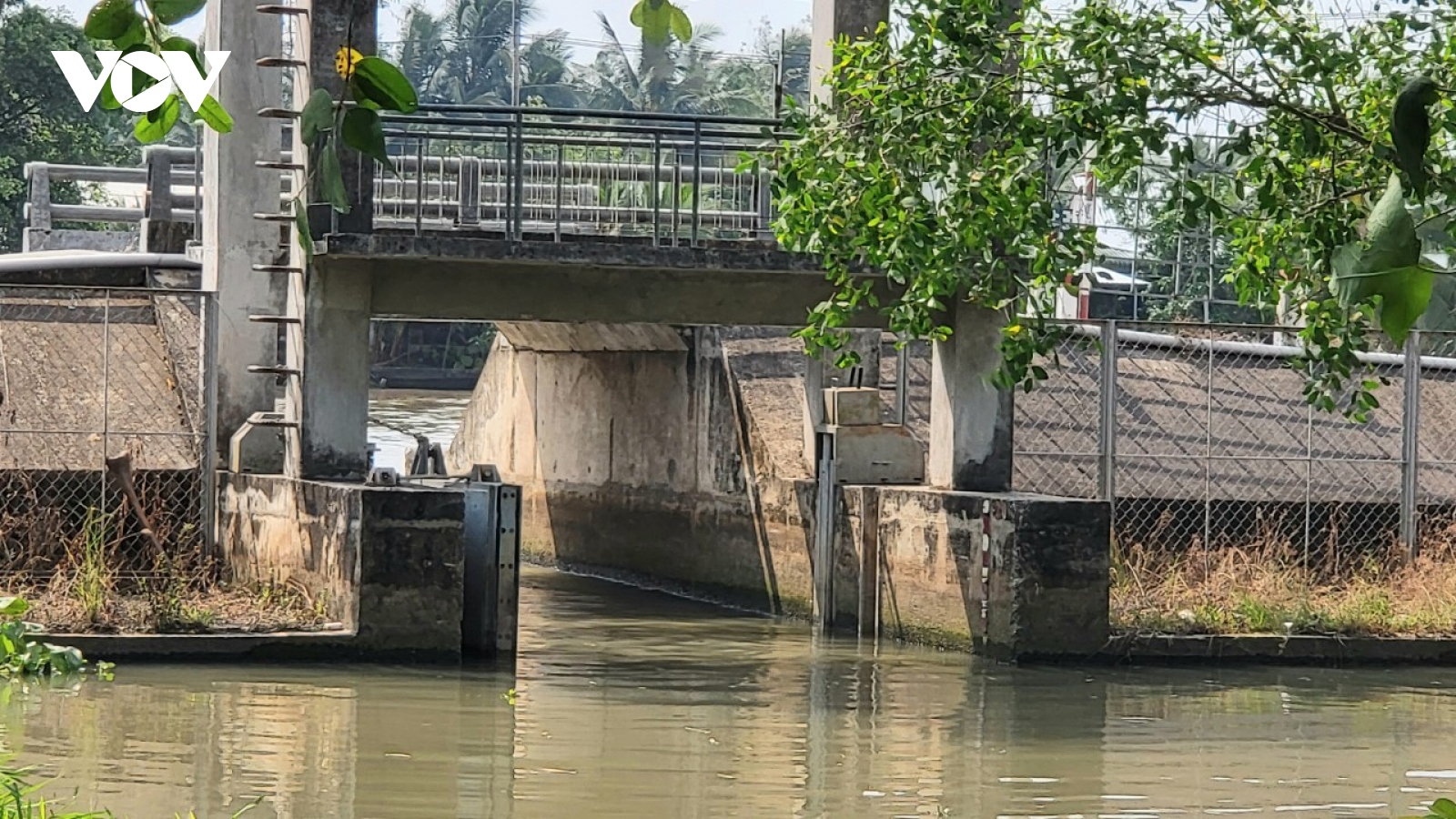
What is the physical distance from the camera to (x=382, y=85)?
2.00 metres

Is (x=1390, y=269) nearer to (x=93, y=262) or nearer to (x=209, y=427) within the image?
(x=209, y=427)

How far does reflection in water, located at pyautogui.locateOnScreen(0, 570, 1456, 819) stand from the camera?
34.7 feet

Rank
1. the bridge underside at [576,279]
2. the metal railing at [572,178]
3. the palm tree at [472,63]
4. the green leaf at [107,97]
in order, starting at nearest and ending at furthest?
the green leaf at [107,97], the bridge underside at [576,279], the metal railing at [572,178], the palm tree at [472,63]

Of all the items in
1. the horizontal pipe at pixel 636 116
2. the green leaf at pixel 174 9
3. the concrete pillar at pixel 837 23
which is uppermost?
the concrete pillar at pixel 837 23

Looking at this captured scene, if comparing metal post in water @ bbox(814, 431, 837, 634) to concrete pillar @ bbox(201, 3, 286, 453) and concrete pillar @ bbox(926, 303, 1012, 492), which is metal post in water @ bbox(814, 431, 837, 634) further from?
concrete pillar @ bbox(201, 3, 286, 453)

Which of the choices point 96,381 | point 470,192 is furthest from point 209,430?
point 470,192

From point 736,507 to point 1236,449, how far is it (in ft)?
16.4

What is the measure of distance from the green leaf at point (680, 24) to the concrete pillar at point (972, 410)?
1566 cm

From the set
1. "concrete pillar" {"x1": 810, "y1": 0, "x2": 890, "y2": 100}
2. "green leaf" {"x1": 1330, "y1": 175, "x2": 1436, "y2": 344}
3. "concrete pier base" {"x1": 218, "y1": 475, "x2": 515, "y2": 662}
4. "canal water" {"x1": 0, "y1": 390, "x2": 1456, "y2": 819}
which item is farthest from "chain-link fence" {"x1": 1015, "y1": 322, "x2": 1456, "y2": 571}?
"green leaf" {"x1": 1330, "y1": 175, "x2": 1436, "y2": 344}

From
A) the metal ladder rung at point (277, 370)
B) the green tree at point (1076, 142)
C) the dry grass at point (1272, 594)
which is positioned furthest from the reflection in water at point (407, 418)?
the green tree at point (1076, 142)

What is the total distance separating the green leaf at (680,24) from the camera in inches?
93.1

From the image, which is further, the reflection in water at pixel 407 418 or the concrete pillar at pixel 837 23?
the reflection in water at pixel 407 418

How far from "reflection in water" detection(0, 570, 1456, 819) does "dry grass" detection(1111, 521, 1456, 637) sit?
0.74 meters

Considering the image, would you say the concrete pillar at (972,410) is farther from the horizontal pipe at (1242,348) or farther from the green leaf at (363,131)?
the green leaf at (363,131)
